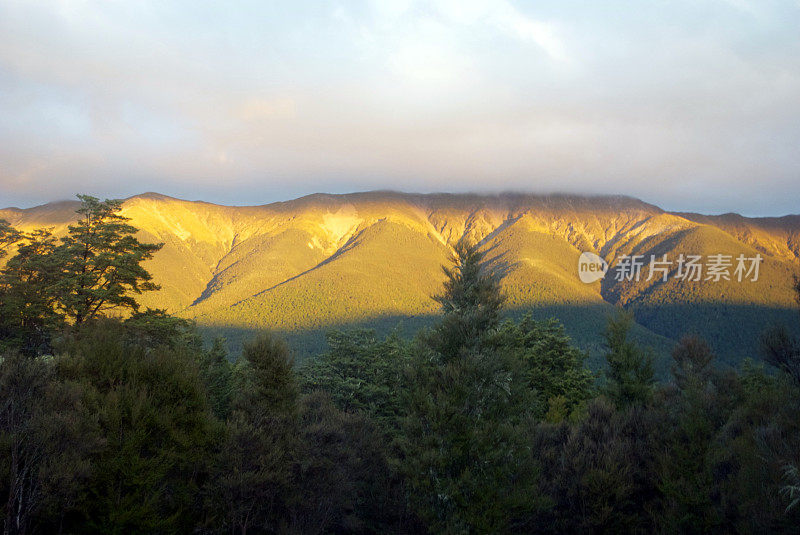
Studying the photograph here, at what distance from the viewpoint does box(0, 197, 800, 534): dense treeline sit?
12328 mm

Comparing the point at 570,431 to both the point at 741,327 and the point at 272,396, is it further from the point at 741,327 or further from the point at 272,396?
the point at 741,327

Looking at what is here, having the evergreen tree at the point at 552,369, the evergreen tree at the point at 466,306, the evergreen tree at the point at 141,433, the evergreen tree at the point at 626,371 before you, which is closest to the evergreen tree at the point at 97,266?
the evergreen tree at the point at 141,433

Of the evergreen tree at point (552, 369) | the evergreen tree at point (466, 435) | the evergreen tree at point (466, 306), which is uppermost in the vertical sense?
the evergreen tree at point (466, 306)

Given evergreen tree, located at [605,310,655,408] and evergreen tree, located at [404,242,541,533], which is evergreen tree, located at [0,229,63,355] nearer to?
evergreen tree, located at [404,242,541,533]

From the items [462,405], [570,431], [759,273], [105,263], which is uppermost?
[105,263]

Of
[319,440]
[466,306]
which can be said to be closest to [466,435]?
[466,306]

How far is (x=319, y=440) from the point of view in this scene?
19.7m

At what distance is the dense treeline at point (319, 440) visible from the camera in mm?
12328

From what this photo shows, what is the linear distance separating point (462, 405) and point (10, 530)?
1323 cm

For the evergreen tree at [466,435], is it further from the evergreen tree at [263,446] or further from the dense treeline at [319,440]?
the evergreen tree at [263,446]

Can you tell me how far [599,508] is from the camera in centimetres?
1961

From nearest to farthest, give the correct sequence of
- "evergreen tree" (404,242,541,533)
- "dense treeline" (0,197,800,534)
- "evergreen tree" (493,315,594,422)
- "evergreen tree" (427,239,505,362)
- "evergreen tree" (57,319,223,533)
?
"dense treeline" (0,197,800,534) < "evergreen tree" (57,319,223,533) < "evergreen tree" (404,242,541,533) < "evergreen tree" (427,239,505,362) < "evergreen tree" (493,315,594,422)

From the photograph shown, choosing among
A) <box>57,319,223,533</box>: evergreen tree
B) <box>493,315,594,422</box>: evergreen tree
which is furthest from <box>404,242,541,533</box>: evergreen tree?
<box>493,315,594,422</box>: evergreen tree

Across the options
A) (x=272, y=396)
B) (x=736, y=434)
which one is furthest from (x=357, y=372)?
(x=736, y=434)
